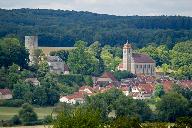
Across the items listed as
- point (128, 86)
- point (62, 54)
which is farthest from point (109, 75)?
point (62, 54)

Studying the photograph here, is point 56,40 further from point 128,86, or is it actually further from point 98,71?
point 128,86

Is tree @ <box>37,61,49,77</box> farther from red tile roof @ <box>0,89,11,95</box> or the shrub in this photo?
the shrub

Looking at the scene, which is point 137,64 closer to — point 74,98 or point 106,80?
point 106,80

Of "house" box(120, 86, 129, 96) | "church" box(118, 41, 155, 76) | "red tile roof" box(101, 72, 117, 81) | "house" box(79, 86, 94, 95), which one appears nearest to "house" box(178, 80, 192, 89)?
"house" box(120, 86, 129, 96)

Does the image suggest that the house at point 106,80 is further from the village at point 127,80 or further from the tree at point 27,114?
the tree at point 27,114

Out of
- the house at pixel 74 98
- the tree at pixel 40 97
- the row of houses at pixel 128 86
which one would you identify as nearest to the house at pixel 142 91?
the row of houses at pixel 128 86
